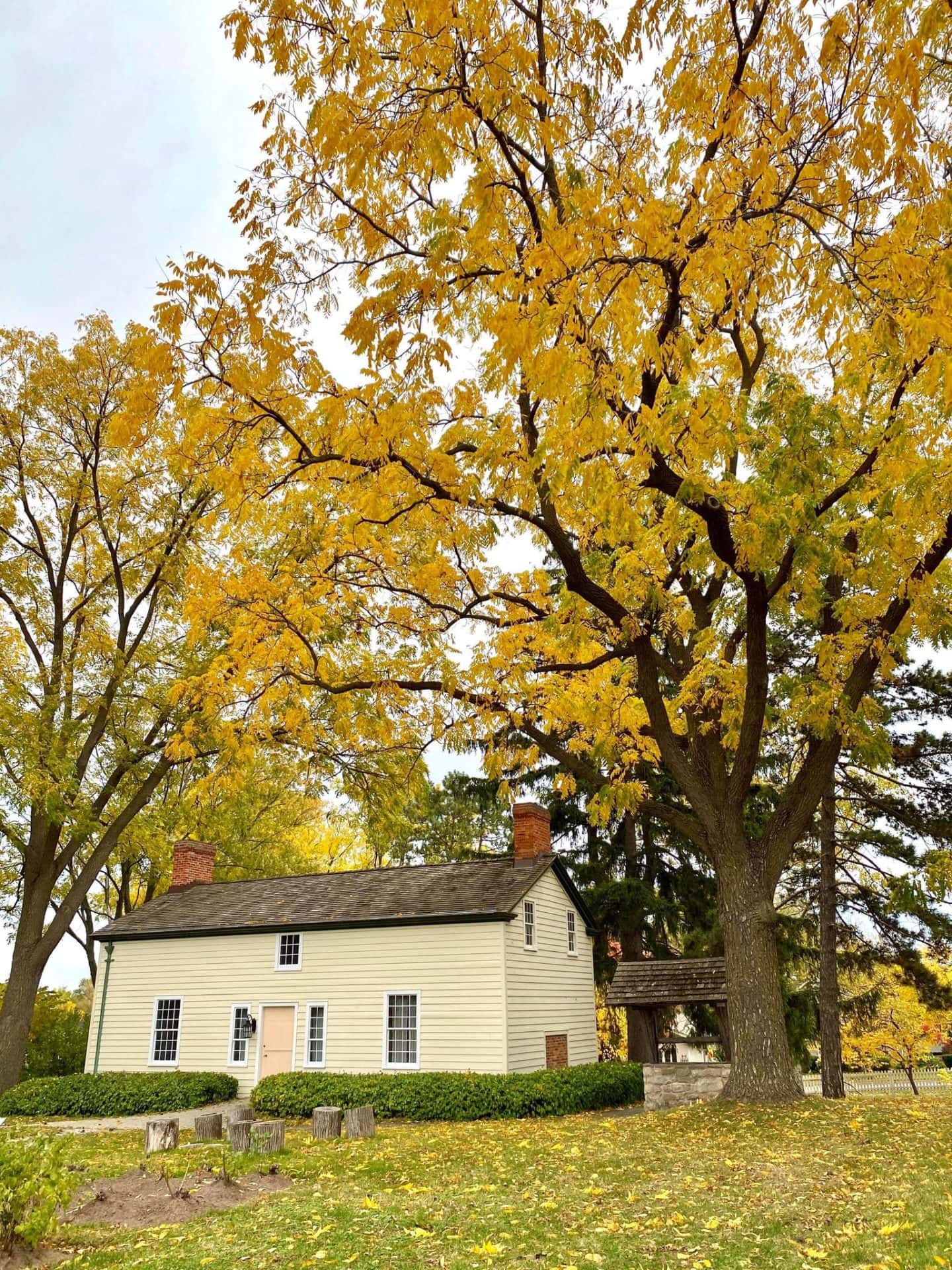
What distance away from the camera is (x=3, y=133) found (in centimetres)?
798

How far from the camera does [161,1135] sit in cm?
1059

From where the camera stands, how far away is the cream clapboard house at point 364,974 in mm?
18641

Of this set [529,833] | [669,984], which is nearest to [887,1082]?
[529,833]

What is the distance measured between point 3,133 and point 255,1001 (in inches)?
722

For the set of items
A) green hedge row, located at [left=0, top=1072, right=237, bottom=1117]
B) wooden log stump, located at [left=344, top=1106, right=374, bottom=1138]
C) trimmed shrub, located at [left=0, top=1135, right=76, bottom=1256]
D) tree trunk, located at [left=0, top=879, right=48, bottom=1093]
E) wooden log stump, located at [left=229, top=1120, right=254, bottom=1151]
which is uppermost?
tree trunk, located at [left=0, top=879, right=48, bottom=1093]

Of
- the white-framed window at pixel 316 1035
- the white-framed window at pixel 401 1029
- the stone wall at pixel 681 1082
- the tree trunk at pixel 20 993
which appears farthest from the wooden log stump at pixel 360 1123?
the tree trunk at pixel 20 993

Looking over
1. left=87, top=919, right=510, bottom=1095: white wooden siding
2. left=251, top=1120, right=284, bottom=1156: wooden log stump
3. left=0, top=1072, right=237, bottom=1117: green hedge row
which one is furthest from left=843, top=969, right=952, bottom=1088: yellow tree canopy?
left=251, top=1120, right=284, bottom=1156: wooden log stump

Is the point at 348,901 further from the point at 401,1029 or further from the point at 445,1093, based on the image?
the point at 445,1093

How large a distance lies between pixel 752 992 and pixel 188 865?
1933cm

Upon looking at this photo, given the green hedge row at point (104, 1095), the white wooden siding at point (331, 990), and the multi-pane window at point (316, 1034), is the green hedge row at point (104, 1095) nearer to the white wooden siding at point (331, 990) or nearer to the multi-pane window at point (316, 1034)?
the white wooden siding at point (331, 990)

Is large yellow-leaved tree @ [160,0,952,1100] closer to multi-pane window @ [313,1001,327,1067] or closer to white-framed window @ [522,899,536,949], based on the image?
white-framed window @ [522,899,536,949]

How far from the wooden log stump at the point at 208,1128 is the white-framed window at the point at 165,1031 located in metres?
11.3

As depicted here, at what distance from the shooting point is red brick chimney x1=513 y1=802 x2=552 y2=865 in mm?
21266

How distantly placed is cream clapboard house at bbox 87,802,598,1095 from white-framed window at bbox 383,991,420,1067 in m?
0.03
